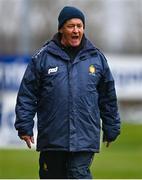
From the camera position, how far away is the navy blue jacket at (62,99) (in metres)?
10.4

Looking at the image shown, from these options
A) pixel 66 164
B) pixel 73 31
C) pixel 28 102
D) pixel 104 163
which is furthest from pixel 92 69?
A: pixel 104 163

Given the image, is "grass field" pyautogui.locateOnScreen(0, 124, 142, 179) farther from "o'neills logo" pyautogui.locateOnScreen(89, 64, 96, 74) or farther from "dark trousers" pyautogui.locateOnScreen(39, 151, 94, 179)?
"o'neills logo" pyautogui.locateOnScreen(89, 64, 96, 74)

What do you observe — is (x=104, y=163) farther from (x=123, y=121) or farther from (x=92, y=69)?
(x=123, y=121)

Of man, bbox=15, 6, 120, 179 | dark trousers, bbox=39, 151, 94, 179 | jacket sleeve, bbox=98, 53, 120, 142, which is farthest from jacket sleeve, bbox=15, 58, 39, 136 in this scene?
jacket sleeve, bbox=98, 53, 120, 142

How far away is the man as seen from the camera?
10.4m

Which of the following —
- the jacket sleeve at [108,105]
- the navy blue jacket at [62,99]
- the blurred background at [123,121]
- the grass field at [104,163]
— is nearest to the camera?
the navy blue jacket at [62,99]

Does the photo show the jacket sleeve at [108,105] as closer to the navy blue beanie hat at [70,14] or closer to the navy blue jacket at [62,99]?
the navy blue jacket at [62,99]

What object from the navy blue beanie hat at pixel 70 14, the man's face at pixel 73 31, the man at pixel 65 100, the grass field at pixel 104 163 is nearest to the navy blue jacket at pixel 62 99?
the man at pixel 65 100

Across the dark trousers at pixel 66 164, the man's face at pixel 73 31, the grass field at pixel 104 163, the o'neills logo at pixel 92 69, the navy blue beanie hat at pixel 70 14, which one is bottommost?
the grass field at pixel 104 163

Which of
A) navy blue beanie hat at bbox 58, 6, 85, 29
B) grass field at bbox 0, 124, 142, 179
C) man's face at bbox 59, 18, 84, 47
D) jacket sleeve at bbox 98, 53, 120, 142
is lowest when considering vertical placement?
grass field at bbox 0, 124, 142, 179

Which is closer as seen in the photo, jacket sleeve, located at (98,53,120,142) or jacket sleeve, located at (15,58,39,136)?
jacket sleeve, located at (15,58,39,136)

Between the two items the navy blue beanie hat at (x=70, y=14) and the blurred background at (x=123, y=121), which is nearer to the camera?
the navy blue beanie hat at (x=70, y=14)

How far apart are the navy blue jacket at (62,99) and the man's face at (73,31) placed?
0.10 meters

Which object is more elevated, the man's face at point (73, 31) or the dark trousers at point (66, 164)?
the man's face at point (73, 31)
